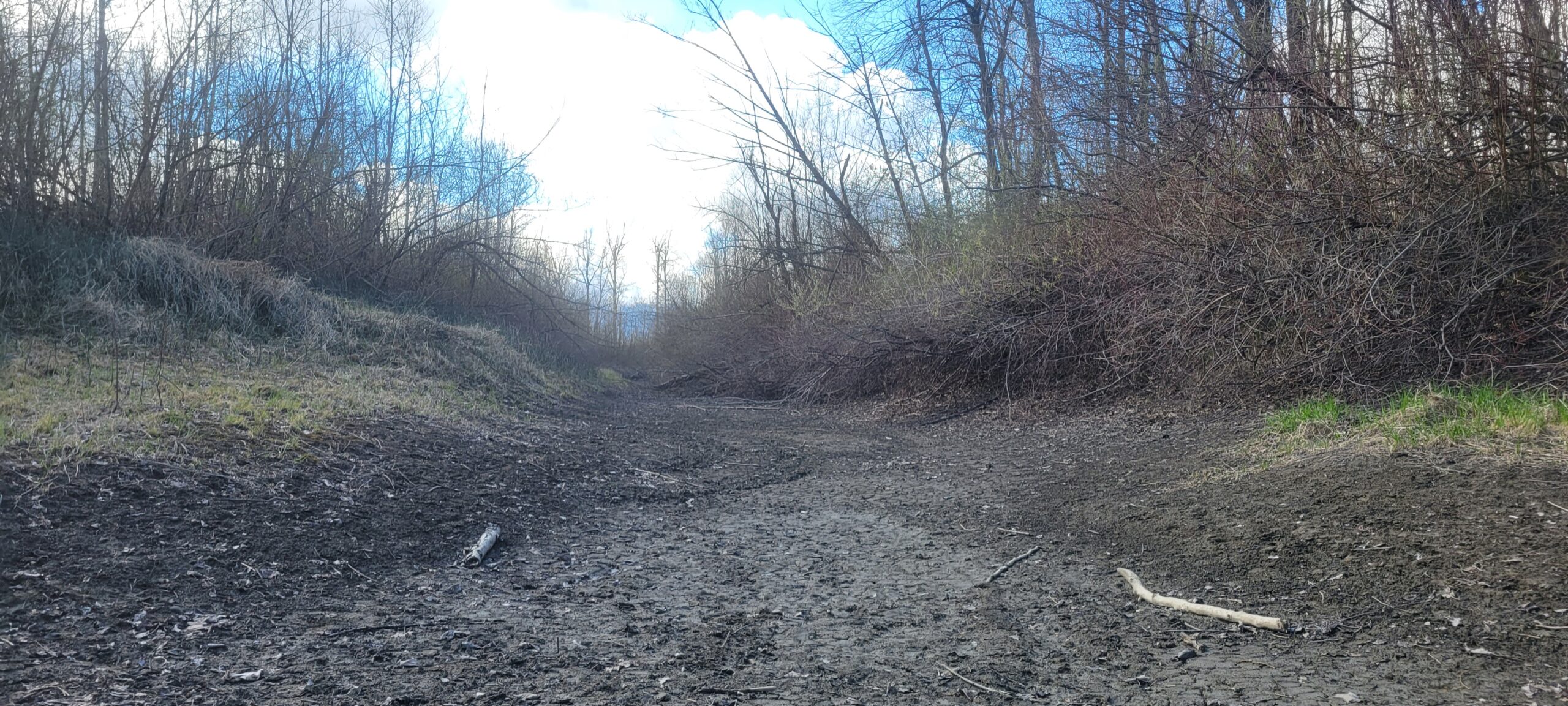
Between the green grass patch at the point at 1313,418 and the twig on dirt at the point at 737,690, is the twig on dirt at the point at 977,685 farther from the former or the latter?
the green grass patch at the point at 1313,418

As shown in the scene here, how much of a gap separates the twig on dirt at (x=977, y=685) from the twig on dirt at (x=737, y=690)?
616mm

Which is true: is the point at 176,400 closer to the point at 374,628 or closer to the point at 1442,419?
the point at 374,628

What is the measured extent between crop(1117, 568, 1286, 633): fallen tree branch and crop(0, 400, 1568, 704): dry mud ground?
0.05 meters

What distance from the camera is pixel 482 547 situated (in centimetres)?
454

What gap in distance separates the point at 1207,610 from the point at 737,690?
1.90m

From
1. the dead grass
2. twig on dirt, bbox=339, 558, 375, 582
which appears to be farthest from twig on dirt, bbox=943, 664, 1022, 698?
the dead grass

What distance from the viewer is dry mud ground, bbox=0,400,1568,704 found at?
281 cm

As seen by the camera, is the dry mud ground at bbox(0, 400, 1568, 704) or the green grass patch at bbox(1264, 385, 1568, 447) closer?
the dry mud ground at bbox(0, 400, 1568, 704)

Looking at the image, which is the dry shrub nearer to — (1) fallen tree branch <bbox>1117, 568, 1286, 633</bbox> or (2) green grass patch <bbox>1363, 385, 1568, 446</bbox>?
(2) green grass patch <bbox>1363, 385, 1568, 446</bbox>

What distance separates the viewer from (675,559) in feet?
15.4

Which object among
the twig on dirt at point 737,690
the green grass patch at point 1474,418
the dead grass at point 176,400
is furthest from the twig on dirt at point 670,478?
the green grass patch at point 1474,418

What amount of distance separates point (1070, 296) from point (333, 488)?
8387 mm

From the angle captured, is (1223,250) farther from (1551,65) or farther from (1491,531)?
(1491,531)

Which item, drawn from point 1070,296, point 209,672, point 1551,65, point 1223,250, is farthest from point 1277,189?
point 209,672
